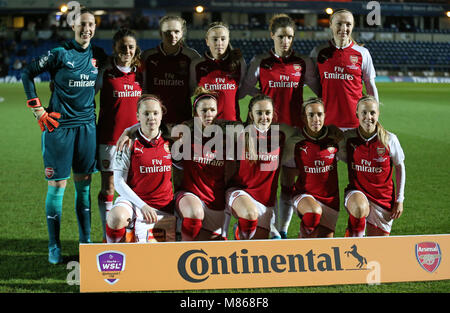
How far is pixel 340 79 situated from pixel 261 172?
103 centimetres

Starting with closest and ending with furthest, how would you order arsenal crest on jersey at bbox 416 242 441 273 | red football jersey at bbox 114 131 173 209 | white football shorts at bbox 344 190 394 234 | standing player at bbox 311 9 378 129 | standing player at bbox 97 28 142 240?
arsenal crest on jersey at bbox 416 242 441 273, red football jersey at bbox 114 131 173 209, white football shorts at bbox 344 190 394 234, standing player at bbox 97 28 142 240, standing player at bbox 311 9 378 129

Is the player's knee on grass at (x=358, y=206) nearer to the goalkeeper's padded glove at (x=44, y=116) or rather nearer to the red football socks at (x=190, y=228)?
the red football socks at (x=190, y=228)

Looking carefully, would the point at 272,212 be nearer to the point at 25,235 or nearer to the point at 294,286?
the point at 294,286

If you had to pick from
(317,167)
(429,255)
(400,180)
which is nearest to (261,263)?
(317,167)

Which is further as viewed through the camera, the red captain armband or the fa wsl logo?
the red captain armband

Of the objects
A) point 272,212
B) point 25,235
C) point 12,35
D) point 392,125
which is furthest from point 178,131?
point 12,35

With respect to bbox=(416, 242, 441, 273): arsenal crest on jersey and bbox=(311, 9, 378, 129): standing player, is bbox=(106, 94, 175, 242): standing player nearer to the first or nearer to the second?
bbox=(311, 9, 378, 129): standing player

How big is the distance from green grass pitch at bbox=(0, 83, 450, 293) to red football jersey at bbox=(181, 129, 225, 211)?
2.32ft

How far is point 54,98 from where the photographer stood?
12.4ft

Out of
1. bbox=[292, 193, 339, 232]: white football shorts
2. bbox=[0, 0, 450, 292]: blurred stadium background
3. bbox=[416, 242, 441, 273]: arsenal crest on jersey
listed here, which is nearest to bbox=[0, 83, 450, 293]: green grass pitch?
bbox=[0, 0, 450, 292]: blurred stadium background

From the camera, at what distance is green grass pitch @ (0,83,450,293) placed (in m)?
3.38

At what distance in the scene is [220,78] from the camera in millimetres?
4066

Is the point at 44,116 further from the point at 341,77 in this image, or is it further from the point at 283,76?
the point at 341,77

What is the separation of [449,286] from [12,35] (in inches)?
1217
